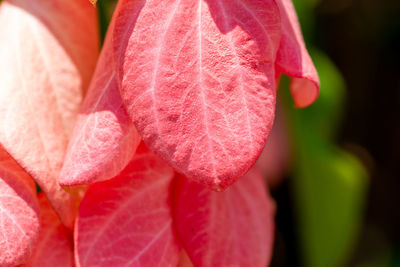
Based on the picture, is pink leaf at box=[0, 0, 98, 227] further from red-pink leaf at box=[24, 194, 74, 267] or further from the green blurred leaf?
the green blurred leaf

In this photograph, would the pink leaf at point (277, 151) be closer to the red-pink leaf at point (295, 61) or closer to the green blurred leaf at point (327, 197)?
the green blurred leaf at point (327, 197)

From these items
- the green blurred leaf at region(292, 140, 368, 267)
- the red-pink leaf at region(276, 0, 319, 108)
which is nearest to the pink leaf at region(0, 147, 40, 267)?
the red-pink leaf at region(276, 0, 319, 108)

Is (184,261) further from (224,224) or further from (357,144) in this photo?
(357,144)

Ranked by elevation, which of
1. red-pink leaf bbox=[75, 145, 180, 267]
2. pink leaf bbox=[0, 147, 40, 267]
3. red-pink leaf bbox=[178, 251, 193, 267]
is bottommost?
red-pink leaf bbox=[178, 251, 193, 267]

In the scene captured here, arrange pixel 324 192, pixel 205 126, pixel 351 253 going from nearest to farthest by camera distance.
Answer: pixel 205 126
pixel 324 192
pixel 351 253

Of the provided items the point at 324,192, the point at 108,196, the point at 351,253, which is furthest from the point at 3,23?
the point at 351,253

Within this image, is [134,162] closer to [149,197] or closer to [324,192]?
[149,197]

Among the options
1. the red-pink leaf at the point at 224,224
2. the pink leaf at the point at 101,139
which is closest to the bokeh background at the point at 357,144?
the red-pink leaf at the point at 224,224
